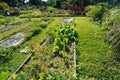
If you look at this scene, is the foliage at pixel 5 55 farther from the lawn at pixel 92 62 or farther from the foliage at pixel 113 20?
the foliage at pixel 113 20

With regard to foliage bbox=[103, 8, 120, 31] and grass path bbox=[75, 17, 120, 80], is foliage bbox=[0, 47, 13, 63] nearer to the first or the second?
grass path bbox=[75, 17, 120, 80]

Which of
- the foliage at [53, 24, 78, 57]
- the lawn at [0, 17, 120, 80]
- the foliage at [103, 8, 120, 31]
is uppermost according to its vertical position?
the foliage at [103, 8, 120, 31]

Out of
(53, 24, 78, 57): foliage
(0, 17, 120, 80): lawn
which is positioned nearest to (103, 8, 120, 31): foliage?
(0, 17, 120, 80): lawn

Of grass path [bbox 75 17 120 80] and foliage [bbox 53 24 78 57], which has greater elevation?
foliage [bbox 53 24 78 57]

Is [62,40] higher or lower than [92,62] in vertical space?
higher

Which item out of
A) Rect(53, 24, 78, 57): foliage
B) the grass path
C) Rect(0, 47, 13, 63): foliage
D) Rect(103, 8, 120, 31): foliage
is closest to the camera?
the grass path

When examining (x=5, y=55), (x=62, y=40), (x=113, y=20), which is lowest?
(x=5, y=55)

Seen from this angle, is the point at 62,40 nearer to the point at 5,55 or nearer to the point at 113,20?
the point at 5,55

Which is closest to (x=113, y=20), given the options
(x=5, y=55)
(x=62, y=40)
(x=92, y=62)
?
(x=62, y=40)

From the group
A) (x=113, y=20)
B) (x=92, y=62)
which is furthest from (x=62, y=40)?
(x=113, y=20)

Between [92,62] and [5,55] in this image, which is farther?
[5,55]

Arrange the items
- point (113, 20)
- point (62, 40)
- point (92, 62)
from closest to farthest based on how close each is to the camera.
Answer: point (92, 62) < point (62, 40) < point (113, 20)

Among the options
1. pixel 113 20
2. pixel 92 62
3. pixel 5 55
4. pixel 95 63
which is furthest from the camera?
pixel 113 20
